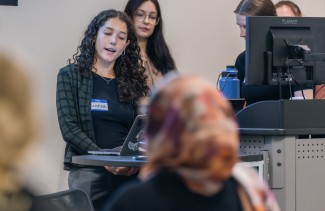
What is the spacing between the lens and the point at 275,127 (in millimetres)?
2746

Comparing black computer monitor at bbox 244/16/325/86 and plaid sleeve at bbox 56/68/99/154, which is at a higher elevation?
black computer monitor at bbox 244/16/325/86

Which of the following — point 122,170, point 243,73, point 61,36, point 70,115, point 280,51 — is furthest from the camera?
point 61,36

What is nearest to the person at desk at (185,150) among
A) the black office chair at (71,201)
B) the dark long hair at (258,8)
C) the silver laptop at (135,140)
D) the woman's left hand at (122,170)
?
the black office chair at (71,201)

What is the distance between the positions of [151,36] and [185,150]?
3.11 m

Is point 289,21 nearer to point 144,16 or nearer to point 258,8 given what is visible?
point 258,8

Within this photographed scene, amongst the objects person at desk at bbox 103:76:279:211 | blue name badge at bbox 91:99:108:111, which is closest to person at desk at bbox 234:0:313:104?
blue name badge at bbox 91:99:108:111

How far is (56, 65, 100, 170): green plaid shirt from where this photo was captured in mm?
3253

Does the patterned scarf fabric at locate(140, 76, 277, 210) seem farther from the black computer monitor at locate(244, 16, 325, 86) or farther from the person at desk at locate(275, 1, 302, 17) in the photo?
the person at desk at locate(275, 1, 302, 17)

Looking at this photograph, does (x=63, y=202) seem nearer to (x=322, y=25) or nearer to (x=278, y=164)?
(x=278, y=164)

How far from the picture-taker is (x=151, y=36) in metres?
4.05

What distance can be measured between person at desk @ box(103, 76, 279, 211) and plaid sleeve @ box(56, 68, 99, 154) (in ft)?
7.13

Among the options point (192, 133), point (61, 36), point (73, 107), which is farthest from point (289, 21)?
point (192, 133)

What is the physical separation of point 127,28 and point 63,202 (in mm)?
1920

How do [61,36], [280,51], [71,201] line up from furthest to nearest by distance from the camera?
[61,36] → [280,51] → [71,201]
